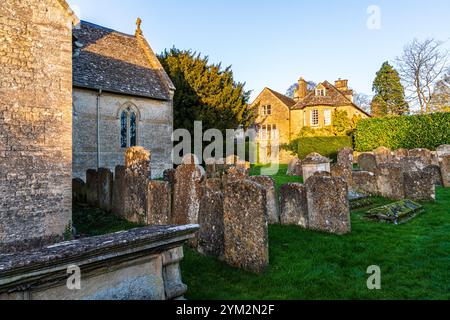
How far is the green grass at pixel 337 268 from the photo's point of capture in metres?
4.41

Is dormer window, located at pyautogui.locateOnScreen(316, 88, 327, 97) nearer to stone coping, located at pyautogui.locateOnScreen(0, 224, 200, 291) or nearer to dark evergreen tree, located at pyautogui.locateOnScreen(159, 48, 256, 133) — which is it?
dark evergreen tree, located at pyautogui.locateOnScreen(159, 48, 256, 133)

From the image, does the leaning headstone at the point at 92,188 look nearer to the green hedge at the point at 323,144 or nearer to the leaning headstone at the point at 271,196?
the leaning headstone at the point at 271,196

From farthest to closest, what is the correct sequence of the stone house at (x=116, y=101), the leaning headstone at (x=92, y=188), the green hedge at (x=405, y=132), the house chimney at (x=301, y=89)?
the house chimney at (x=301, y=89)
the green hedge at (x=405, y=132)
the stone house at (x=116, y=101)
the leaning headstone at (x=92, y=188)

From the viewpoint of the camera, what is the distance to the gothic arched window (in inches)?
705

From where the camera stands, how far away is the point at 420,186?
11.0 m

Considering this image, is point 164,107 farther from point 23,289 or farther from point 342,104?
point 342,104

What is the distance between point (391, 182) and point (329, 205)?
5.46 m

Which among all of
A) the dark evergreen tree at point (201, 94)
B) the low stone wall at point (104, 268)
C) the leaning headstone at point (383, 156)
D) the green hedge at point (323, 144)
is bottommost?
the low stone wall at point (104, 268)

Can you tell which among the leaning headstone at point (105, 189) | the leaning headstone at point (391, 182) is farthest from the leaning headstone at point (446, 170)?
the leaning headstone at point (105, 189)

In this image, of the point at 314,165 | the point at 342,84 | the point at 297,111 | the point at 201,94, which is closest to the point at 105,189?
the point at 314,165

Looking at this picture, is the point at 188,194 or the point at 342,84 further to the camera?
the point at 342,84

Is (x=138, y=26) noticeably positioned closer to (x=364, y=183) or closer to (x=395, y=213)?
(x=364, y=183)

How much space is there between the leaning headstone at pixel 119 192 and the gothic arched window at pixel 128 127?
301 inches
